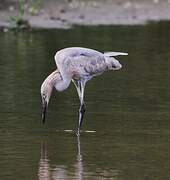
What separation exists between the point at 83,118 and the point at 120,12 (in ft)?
46.6

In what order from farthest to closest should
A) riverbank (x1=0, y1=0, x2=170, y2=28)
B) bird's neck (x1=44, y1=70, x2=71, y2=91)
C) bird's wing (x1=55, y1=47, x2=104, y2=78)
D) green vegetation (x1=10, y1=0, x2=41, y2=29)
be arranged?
riverbank (x1=0, y1=0, x2=170, y2=28) < green vegetation (x1=10, y1=0, x2=41, y2=29) < bird's wing (x1=55, y1=47, x2=104, y2=78) < bird's neck (x1=44, y1=70, x2=71, y2=91)

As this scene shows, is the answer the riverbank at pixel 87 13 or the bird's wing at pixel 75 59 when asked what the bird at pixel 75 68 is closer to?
the bird's wing at pixel 75 59

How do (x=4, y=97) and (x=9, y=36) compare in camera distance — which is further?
(x=9, y=36)

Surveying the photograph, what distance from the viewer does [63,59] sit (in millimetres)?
11500

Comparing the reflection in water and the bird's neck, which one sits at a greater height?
the bird's neck

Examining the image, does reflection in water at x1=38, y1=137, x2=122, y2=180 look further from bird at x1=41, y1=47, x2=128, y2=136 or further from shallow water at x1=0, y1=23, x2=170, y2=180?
bird at x1=41, y1=47, x2=128, y2=136

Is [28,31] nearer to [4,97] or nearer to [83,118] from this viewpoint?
[4,97]

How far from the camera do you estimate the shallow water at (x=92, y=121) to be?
31.8 ft

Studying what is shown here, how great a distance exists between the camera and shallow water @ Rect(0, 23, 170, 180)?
968 cm

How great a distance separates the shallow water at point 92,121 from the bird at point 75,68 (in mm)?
436

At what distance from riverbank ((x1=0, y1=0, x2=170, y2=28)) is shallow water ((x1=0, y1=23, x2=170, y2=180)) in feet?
15.0

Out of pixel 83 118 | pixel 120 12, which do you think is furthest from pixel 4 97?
pixel 120 12

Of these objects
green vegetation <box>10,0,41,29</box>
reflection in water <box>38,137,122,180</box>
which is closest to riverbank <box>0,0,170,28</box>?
green vegetation <box>10,0,41,29</box>

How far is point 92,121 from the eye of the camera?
12.2 m
